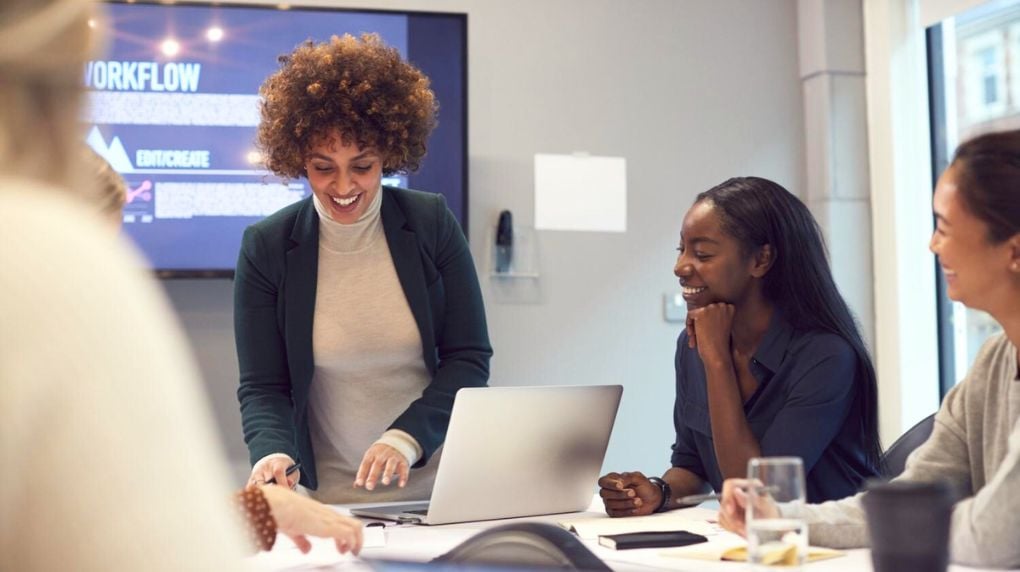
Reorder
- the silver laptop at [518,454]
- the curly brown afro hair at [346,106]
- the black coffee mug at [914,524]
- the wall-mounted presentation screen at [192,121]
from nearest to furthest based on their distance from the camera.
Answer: the black coffee mug at [914,524] → the silver laptop at [518,454] → the curly brown afro hair at [346,106] → the wall-mounted presentation screen at [192,121]

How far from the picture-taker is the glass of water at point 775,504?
1449mm

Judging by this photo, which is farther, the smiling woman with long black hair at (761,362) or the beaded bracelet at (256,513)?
the smiling woman with long black hair at (761,362)

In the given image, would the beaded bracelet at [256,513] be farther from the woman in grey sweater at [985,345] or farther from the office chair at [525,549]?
the woman in grey sweater at [985,345]

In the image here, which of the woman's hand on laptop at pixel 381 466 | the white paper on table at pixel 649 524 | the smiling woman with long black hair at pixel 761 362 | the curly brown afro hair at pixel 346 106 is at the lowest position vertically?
the white paper on table at pixel 649 524

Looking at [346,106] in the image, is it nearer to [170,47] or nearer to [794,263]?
[794,263]

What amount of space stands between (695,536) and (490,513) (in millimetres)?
418

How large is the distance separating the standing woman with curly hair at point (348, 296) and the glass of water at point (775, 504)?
0.98 meters

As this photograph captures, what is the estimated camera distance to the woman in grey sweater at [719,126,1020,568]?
1710 mm

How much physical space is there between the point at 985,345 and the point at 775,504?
59 cm

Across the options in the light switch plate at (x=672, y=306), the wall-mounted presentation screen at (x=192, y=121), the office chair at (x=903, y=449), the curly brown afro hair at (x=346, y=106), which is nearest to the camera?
the office chair at (x=903, y=449)

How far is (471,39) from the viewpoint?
13.7 feet

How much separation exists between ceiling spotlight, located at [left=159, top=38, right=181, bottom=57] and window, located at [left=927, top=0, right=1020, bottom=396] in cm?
283

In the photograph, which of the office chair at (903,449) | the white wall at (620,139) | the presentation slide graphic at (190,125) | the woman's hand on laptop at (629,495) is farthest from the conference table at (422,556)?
the white wall at (620,139)

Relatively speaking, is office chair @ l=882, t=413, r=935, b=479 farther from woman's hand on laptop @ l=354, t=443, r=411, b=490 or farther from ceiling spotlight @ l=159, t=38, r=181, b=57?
ceiling spotlight @ l=159, t=38, r=181, b=57
